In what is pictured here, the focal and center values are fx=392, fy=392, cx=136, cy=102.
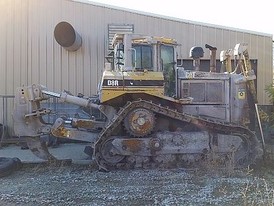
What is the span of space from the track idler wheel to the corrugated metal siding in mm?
5631

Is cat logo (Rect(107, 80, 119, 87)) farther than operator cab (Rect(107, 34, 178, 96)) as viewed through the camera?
No

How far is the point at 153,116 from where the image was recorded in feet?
27.4

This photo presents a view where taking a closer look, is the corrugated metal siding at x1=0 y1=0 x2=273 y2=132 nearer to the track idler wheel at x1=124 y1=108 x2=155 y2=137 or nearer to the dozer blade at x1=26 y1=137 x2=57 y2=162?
the dozer blade at x1=26 y1=137 x2=57 y2=162

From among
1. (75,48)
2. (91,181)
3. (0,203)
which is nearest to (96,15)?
(75,48)

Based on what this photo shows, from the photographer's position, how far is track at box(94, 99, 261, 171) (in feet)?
27.1

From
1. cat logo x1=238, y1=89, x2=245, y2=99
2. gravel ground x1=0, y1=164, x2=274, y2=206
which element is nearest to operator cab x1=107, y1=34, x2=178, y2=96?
cat logo x1=238, y1=89, x2=245, y2=99

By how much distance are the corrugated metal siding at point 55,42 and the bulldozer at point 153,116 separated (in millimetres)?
4530

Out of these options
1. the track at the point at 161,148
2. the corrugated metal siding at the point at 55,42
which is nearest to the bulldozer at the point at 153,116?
the track at the point at 161,148

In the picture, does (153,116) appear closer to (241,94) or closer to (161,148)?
(161,148)

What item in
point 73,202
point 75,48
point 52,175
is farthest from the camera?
point 75,48

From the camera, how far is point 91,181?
24.0 ft

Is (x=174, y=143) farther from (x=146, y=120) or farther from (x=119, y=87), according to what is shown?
(x=119, y=87)

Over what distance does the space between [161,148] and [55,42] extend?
704cm

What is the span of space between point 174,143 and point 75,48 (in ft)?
20.9
